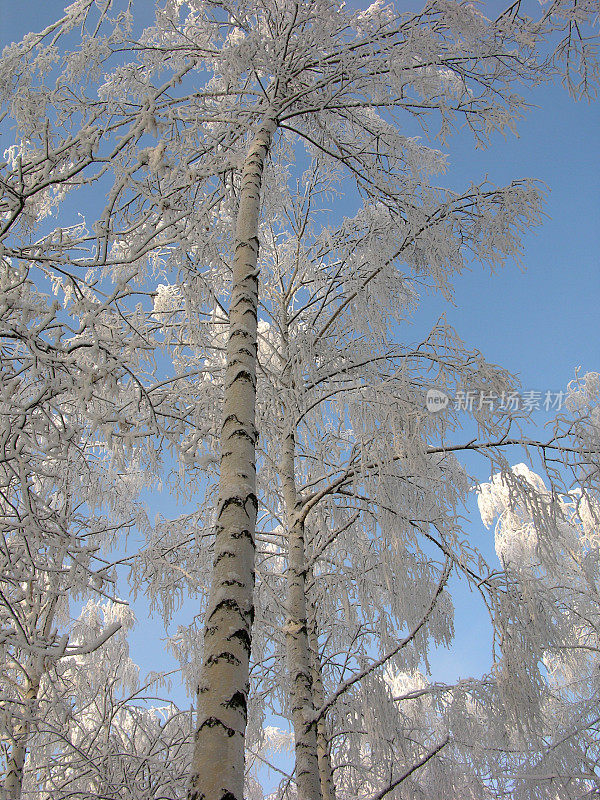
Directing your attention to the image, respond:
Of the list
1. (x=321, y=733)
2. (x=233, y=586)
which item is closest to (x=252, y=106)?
(x=233, y=586)

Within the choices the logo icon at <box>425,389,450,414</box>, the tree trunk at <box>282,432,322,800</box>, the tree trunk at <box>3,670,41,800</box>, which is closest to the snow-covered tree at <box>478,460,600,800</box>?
the logo icon at <box>425,389,450,414</box>

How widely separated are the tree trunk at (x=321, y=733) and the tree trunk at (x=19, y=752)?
2.03m

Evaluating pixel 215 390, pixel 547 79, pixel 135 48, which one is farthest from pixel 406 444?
pixel 135 48

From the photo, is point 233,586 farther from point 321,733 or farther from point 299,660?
point 321,733

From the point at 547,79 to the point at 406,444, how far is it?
3.16 meters

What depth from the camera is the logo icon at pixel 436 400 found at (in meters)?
3.46

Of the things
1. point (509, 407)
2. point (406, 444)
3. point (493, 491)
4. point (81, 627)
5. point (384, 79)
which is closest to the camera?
point (406, 444)

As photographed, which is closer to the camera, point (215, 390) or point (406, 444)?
point (406, 444)

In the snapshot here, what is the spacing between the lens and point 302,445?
5691 millimetres

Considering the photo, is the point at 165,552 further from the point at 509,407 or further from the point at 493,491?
the point at 493,491

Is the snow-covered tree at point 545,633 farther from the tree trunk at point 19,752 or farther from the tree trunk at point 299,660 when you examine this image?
the tree trunk at point 19,752

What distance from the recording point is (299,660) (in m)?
3.91

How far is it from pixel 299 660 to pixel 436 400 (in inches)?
84.7

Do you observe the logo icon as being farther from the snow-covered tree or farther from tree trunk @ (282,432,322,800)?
tree trunk @ (282,432,322,800)
